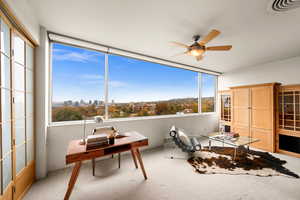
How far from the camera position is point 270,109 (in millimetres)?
3201

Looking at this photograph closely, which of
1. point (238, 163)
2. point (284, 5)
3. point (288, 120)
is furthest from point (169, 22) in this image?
point (288, 120)

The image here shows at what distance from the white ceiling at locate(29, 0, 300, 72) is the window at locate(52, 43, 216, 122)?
540 millimetres

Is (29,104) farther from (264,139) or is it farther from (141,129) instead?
(264,139)

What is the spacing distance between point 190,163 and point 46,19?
375 centimetres

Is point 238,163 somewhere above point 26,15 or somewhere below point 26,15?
below

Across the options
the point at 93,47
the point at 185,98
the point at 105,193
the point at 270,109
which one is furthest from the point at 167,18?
the point at 270,109

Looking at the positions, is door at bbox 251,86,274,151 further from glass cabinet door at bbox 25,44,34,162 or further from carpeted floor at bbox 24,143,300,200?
glass cabinet door at bbox 25,44,34,162

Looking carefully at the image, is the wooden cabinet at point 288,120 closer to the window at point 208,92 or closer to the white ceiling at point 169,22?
the white ceiling at point 169,22

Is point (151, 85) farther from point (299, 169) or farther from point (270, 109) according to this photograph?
point (299, 169)

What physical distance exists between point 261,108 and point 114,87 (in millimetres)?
4184

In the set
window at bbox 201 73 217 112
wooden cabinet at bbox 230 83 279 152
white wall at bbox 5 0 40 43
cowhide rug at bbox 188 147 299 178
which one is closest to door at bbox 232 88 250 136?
wooden cabinet at bbox 230 83 279 152

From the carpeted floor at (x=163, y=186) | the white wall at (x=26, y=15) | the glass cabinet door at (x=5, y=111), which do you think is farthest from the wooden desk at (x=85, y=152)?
the white wall at (x=26, y=15)

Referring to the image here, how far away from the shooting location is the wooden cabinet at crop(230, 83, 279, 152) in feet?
10.4

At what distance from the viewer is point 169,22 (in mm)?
1960
